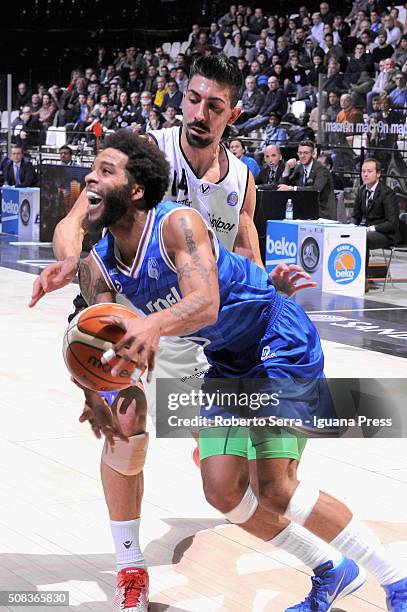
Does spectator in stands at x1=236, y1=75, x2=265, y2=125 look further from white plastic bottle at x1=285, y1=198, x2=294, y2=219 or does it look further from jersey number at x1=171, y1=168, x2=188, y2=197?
jersey number at x1=171, y1=168, x2=188, y2=197

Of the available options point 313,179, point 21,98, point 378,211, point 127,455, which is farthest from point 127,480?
point 21,98

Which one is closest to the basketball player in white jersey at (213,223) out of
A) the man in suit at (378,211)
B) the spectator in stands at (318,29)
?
the man in suit at (378,211)

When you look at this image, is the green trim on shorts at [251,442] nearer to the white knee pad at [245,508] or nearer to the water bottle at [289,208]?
the white knee pad at [245,508]

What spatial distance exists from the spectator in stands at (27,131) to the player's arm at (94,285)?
17.0m

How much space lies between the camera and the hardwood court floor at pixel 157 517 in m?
3.79

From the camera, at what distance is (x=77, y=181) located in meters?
14.8

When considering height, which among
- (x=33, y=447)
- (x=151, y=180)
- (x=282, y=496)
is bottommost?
(x=33, y=447)

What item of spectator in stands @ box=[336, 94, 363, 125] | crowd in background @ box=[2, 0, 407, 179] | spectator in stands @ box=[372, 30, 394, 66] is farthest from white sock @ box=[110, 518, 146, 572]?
spectator in stands @ box=[372, 30, 394, 66]

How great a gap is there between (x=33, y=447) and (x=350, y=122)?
10.7 m

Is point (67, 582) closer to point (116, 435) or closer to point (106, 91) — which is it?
point (116, 435)

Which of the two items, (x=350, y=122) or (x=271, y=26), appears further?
(x=271, y=26)

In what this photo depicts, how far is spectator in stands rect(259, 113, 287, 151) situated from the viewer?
16891mm

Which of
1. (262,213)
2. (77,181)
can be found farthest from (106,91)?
(262,213)

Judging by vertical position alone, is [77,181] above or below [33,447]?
above
